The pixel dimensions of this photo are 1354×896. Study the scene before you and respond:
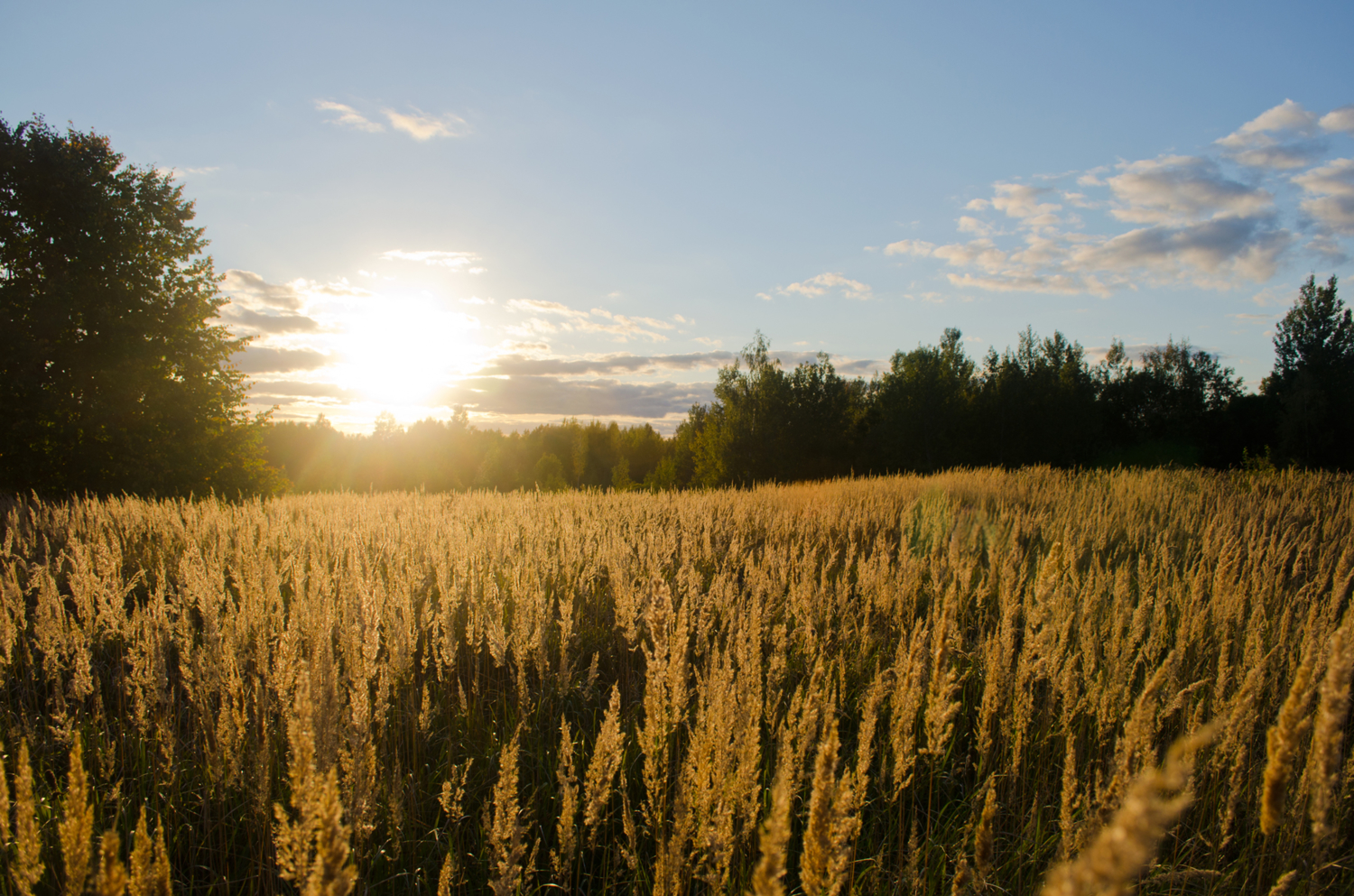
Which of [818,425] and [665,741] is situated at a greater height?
[818,425]

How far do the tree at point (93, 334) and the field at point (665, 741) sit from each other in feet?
44.6

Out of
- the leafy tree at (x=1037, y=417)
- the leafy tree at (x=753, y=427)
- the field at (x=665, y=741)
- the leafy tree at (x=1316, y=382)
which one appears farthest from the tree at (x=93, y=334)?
the leafy tree at (x=1316, y=382)

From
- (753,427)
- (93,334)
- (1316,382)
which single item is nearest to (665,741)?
(93,334)

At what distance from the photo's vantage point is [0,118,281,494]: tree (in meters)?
14.2

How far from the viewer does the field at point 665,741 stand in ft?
4.15

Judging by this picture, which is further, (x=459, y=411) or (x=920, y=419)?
(x=459, y=411)

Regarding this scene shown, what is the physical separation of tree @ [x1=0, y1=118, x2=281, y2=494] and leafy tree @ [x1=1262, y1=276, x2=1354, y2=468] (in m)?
46.9

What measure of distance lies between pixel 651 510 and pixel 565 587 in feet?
11.2

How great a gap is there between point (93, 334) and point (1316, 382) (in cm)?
5270

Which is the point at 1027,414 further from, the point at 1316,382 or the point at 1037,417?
the point at 1316,382

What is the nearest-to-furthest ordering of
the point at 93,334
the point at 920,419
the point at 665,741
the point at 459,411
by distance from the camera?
1. the point at 665,741
2. the point at 93,334
3. the point at 920,419
4. the point at 459,411

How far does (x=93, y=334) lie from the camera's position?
50.4ft

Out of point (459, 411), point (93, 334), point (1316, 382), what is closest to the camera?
point (93, 334)

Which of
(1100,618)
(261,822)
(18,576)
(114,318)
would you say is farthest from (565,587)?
(114,318)
